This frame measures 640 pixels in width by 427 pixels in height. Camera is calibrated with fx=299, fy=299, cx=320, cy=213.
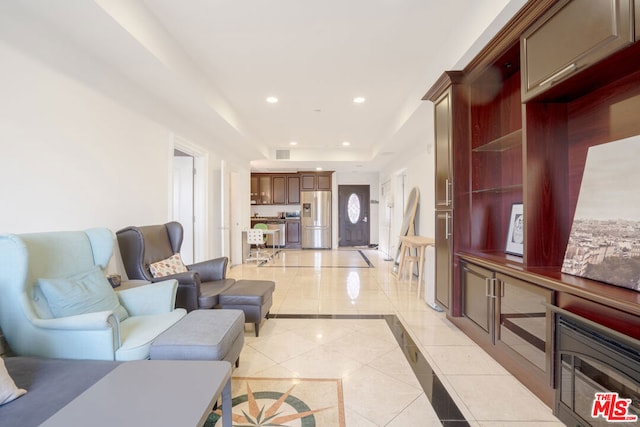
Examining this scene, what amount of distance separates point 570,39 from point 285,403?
2619 millimetres

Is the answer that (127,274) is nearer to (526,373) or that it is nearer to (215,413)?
(215,413)

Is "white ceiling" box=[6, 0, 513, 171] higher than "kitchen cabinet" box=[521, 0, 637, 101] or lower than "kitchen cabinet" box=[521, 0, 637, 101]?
higher

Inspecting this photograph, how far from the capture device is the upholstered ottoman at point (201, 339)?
1.61 m

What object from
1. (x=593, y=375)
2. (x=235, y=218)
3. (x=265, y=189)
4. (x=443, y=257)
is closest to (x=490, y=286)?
(x=443, y=257)

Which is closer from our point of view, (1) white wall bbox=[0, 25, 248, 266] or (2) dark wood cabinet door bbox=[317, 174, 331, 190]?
(1) white wall bbox=[0, 25, 248, 266]

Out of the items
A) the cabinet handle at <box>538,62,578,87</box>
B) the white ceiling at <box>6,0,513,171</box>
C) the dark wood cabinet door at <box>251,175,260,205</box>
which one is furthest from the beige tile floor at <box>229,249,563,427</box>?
the dark wood cabinet door at <box>251,175,260,205</box>

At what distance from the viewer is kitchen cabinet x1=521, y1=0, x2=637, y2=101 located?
1366mm

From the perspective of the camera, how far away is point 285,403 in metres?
1.80

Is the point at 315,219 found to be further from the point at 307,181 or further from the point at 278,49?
the point at 278,49

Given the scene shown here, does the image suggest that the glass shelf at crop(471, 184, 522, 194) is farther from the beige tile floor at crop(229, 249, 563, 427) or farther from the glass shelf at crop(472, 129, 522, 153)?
the beige tile floor at crop(229, 249, 563, 427)

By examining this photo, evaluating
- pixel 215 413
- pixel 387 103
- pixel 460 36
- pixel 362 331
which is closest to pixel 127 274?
pixel 215 413

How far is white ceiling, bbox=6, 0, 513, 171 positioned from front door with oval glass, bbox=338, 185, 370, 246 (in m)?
4.93

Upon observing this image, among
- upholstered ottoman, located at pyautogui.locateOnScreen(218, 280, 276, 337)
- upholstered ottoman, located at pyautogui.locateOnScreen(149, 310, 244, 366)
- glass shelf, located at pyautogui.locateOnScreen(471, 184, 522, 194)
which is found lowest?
upholstered ottoman, located at pyautogui.locateOnScreen(218, 280, 276, 337)

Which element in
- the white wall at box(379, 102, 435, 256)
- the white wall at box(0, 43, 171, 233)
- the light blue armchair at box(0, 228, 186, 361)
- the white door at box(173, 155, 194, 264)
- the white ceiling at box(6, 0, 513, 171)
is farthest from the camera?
the white door at box(173, 155, 194, 264)
